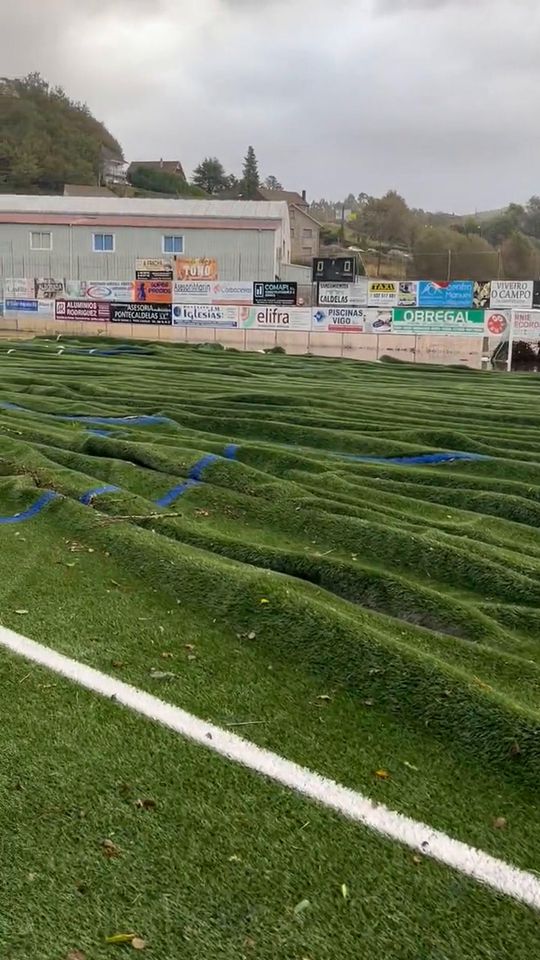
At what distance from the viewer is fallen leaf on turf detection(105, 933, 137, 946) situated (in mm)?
2137

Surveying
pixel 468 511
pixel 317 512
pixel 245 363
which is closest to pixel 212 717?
pixel 317 512

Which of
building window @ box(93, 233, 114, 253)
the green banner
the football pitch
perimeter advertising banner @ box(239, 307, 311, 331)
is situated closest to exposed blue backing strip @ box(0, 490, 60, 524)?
the football pitch

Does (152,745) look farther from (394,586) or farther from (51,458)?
(51,458)

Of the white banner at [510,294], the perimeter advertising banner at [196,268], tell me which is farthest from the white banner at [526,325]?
the perimeter advertising banner at [196,268]

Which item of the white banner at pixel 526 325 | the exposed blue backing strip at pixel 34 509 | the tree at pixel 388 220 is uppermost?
the tree at pixel 388 220

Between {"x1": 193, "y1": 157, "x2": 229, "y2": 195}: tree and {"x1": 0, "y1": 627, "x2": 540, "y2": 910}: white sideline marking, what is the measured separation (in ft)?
346

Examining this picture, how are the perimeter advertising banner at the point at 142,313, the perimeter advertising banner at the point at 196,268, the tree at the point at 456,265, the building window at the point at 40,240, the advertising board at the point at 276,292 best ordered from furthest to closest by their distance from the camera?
the tree at the point at 456,265 → the building window at the point at 40,240 → the perimeter advertising banner at the point at 196,268 → the advertising board at the point at 276,292 → the perimeter advertising banner at the point at 142,313

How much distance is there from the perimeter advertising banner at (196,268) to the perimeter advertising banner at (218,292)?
6119mm

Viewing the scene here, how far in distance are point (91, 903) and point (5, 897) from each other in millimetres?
257

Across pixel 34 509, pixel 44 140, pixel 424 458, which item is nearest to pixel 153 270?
pixel 424 458

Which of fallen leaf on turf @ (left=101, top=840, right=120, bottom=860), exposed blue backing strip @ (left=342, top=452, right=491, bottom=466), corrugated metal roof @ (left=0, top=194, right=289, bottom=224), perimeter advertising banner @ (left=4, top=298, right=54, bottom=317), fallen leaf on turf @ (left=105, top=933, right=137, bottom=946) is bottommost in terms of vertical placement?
fallen leaf on turf @ (left=105, top=933, right=137, bottom=946)

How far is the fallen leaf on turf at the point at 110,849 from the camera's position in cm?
246

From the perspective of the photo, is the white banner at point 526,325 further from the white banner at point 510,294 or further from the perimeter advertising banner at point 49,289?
the perimeter advertising banner at point 49,289

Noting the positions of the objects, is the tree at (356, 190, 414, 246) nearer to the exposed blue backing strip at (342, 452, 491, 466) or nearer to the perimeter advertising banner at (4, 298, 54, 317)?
the perimeter advertising banner at (4, 298, 54, 317)
